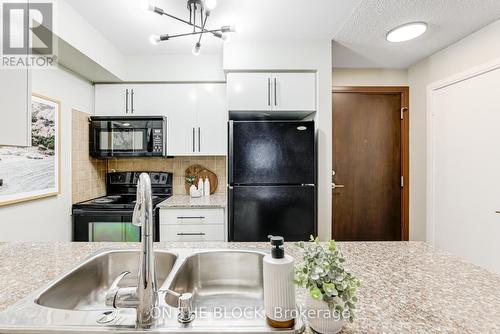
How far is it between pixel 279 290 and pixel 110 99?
2933 millimetres

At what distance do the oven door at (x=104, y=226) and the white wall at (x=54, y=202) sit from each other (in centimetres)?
9

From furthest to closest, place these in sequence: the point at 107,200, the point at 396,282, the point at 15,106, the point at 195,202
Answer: the point at 107,200 < the point at 195,202 < the point at 15,106 < the point at 396,282

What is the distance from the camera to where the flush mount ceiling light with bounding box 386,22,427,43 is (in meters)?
2.12

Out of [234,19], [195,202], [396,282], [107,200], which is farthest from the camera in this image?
[107,200]

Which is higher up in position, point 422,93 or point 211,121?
point 422,93

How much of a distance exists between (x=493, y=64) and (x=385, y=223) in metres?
1.90

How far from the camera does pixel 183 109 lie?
114 inches

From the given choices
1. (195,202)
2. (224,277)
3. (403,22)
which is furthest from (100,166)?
(403,22)

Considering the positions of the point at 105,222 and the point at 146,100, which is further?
the point at 146,100

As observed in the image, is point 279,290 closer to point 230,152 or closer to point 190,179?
point 230,152

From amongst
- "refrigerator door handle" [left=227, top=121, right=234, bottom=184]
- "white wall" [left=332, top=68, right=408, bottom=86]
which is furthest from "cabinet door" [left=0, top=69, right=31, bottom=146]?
"white wall" [left=332, top=68, right=408, bottom=86]

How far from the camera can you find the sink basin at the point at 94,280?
0.91m

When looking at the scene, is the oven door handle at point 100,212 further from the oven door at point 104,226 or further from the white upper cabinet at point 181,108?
the white upper cabinet at point 181,108

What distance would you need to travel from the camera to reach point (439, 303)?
0.76 metres
